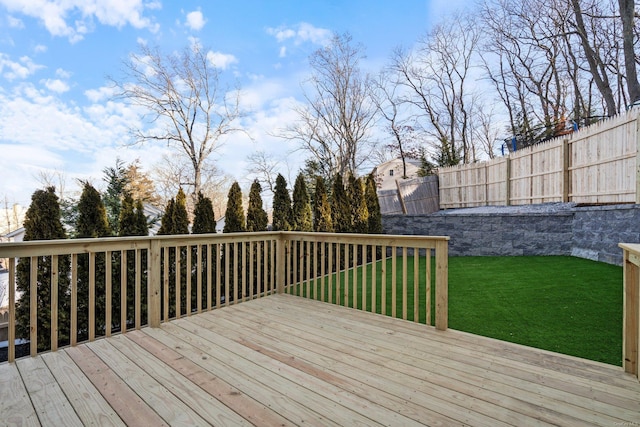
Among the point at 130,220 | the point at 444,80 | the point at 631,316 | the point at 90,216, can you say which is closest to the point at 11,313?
the point at 90,216

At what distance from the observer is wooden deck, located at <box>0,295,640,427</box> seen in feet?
5.44

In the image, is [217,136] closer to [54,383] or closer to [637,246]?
[54,383]

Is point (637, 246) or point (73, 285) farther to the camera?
point (73, 285)

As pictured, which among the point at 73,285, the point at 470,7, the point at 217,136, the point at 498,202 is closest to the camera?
the point at 73,285

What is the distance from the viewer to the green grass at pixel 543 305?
2.68 metres

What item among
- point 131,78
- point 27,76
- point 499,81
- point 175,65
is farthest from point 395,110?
point 27,76

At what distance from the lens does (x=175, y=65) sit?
1459 centimetres

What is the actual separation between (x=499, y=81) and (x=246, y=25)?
1251 centimetres

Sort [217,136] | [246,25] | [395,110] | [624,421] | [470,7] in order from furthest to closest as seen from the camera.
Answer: [395,110] < [217,136] < [470,7] < [246,25] < [624,421]

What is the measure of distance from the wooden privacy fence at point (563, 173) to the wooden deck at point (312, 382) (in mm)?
5228

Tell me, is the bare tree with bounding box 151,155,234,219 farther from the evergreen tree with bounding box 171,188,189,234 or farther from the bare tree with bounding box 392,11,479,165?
the evergreen tree with bounding box 171,188,189,234

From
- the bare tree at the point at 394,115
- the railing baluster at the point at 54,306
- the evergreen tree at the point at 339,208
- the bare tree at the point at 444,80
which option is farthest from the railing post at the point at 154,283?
the bare tree at the point at 394,115

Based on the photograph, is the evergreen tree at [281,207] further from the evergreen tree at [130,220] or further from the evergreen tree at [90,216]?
the evergreen tree at [90,216]

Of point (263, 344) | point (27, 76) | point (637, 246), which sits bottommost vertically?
point (263, 344)
